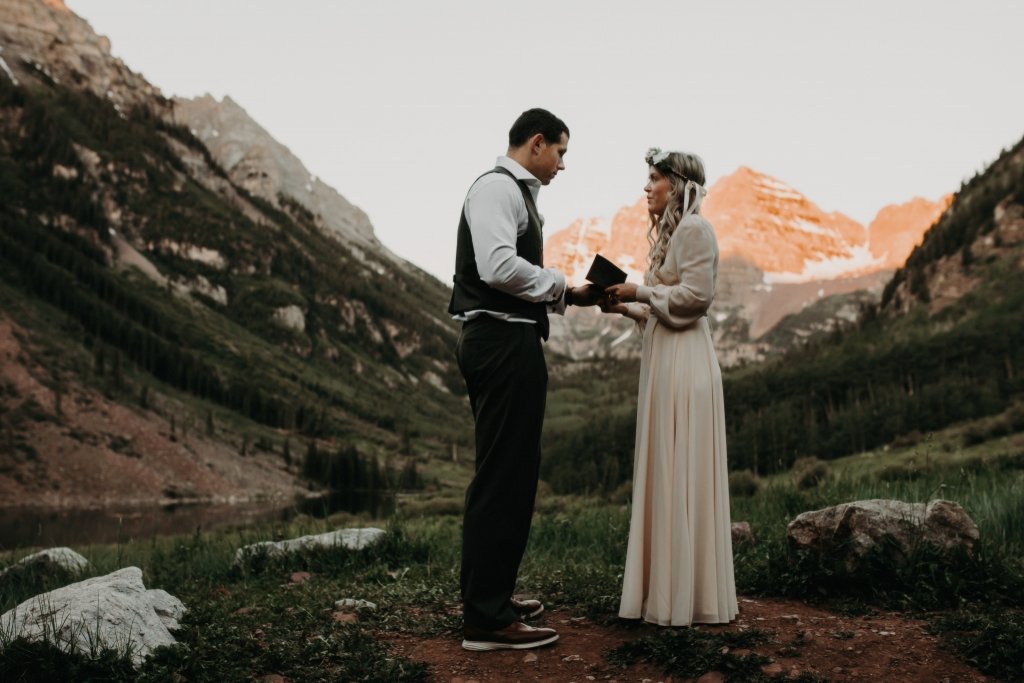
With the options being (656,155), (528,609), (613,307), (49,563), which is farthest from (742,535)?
(49,563)

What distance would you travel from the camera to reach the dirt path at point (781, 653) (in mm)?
4945

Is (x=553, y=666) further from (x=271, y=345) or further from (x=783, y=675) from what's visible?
(x=271, y=345)

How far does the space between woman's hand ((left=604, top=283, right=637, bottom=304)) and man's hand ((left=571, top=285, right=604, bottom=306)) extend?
7cm

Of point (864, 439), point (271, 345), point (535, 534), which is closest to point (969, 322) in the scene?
point (864, 439)

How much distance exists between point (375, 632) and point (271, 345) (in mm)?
174298

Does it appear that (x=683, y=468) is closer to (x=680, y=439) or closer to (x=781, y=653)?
(x=680, y=439)

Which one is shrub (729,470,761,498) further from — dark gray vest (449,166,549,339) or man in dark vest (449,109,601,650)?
dark gray vest (449,166,549,339)

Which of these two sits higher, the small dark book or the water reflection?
the small dark book

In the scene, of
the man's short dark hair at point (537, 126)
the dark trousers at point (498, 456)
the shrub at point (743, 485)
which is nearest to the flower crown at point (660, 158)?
the man's short dark hair at point (537, 126)

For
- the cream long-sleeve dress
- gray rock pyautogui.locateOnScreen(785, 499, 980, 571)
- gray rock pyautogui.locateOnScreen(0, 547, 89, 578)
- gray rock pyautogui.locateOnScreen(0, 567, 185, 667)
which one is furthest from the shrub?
gray rock pyautogui.locateOnScreen(0, 567, 185, 667)

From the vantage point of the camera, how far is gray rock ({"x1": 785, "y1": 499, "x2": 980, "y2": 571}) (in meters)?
6.61

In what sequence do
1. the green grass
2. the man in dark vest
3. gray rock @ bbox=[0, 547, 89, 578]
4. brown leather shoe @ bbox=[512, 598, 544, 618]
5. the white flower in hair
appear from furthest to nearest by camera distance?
gray rock @ bbox=[0, 547, 89, 578] → brown leather shoe @ bbox=[512, 598, 544, 618] → the white flower in hair → the man in dark vest → the green grass

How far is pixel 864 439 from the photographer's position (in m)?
69.5

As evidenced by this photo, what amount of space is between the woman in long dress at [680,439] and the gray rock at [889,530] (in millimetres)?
1227
